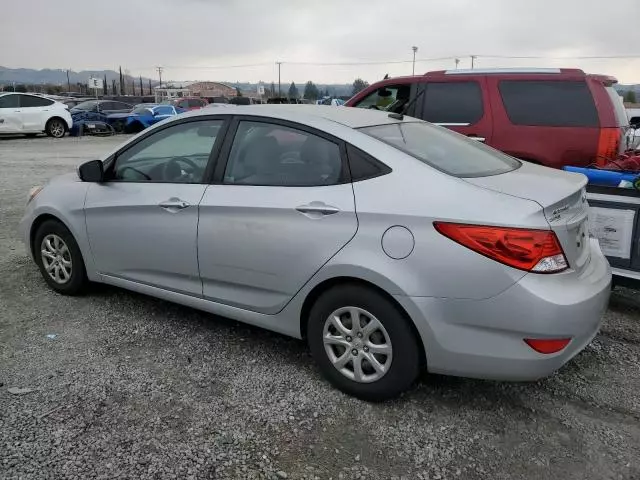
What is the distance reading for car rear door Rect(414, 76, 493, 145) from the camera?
6520 mm

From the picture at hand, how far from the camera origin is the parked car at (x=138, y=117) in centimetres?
2422

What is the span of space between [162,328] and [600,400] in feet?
9.19

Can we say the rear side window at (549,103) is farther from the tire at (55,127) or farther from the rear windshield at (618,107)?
the tire at (55,127)

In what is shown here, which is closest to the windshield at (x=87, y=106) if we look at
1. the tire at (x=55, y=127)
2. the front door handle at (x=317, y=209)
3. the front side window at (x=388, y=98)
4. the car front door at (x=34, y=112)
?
the tire at (x=55, y=127)

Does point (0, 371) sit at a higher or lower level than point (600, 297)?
lower

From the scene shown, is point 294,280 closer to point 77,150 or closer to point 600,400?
point 600,400

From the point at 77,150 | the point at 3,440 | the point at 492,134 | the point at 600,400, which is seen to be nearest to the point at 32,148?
the point at 77,150

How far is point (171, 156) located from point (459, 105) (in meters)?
3.93

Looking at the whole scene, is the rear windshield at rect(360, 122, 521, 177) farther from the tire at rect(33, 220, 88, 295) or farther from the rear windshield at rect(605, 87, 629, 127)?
the rear windshield at rect(605, 87, 629, 127)

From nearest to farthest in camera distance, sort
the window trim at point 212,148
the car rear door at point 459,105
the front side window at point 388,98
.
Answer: the window trim at point 212,148 < the car rear door at point 459,105 < the front side window at point 388,98

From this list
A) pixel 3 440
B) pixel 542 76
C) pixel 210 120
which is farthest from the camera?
pixel 542 76

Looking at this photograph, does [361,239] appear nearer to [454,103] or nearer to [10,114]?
[454,103]

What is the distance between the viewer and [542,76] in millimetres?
6238

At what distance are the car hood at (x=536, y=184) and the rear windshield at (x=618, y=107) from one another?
129 inches
